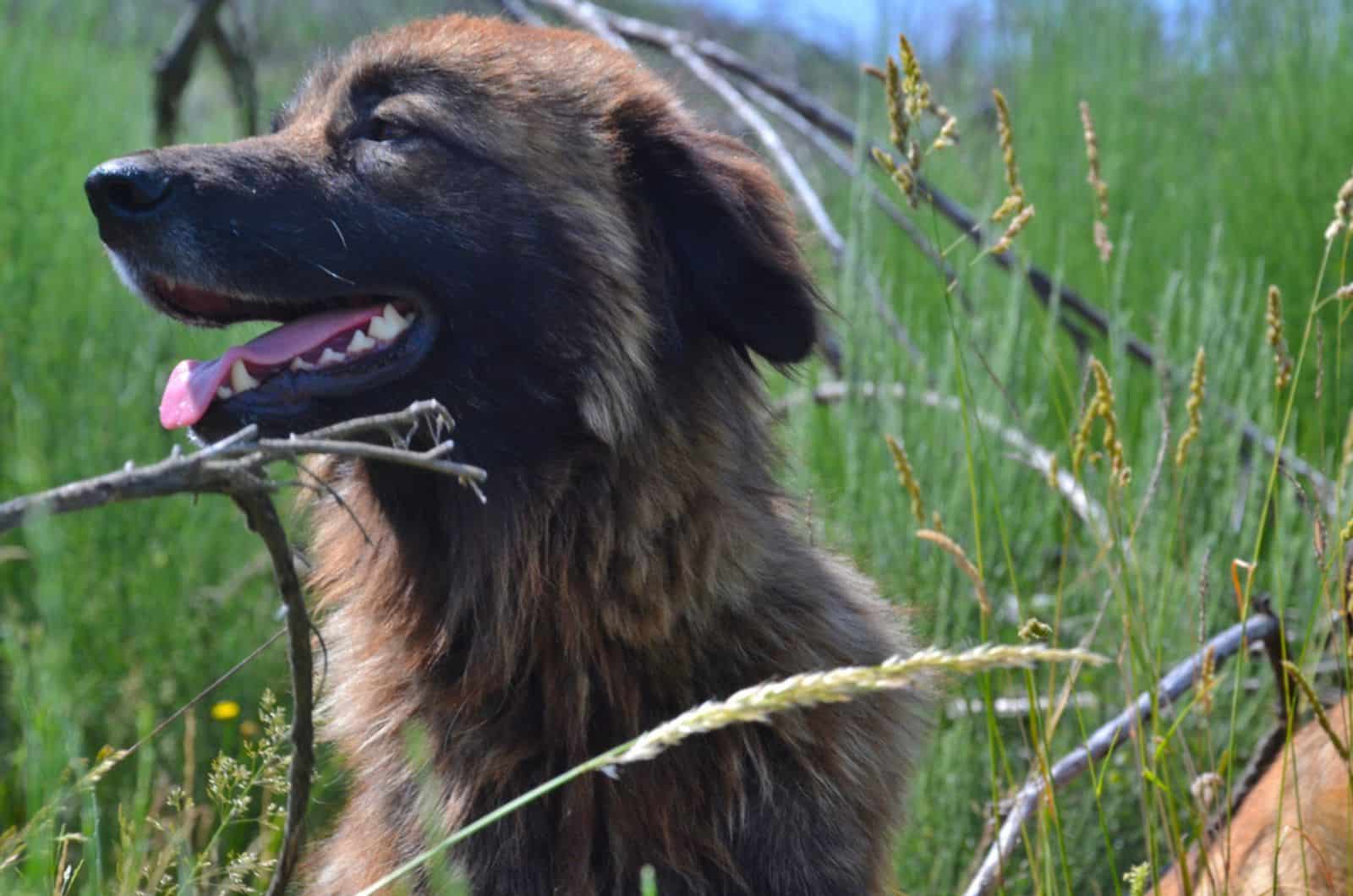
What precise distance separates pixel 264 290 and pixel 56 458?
9.56 feet

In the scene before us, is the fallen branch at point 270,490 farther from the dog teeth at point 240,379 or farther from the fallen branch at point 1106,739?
the fallen branch at point 1106,739

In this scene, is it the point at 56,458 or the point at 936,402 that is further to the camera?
the point at 56,458

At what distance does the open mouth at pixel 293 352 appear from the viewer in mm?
2426

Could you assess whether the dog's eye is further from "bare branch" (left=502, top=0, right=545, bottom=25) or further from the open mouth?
"bare branch" (left=502, top=0, right=545, bottom=25)

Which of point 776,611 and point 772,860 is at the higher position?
point 776,611

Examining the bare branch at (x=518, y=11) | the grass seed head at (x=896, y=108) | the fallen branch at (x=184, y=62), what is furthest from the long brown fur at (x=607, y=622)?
the fallen branch at (x=184, y=62)

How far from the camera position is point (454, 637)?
2.59 meters

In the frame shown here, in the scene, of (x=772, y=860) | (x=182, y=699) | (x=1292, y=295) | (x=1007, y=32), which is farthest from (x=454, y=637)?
(x=1007, y=32)

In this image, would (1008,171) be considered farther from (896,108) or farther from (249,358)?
(249,358)

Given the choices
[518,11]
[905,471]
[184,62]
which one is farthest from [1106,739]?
[184,62]

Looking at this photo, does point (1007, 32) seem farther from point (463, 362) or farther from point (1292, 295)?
point (463, 362)

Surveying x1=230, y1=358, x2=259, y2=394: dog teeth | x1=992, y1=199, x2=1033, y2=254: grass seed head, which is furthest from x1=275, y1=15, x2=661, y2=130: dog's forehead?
x1=992, y1=199, x2=1033, y2=254: grass seed head

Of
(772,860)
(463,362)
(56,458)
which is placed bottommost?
(56,458)

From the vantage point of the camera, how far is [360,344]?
99.1 inches
